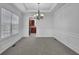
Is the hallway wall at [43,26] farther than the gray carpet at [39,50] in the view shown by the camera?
Yes

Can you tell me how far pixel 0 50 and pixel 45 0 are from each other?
297 centimetres

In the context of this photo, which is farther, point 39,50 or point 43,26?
point 43,26

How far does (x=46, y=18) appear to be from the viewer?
8820 mm

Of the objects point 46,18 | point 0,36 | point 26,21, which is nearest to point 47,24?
point 46,18

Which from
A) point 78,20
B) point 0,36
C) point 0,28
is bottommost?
point 0,36

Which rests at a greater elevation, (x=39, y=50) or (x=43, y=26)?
(x=43, y=26)

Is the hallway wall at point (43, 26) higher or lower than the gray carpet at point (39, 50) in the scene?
higher

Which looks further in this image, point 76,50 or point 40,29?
point 40,29

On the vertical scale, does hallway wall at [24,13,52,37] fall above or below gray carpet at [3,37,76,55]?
above

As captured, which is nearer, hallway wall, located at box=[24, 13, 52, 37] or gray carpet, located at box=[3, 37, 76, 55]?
Result: gray carpet, located at box=[3, 37, 76, 55]

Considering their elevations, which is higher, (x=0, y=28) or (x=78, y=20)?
(x=78, y=20)
